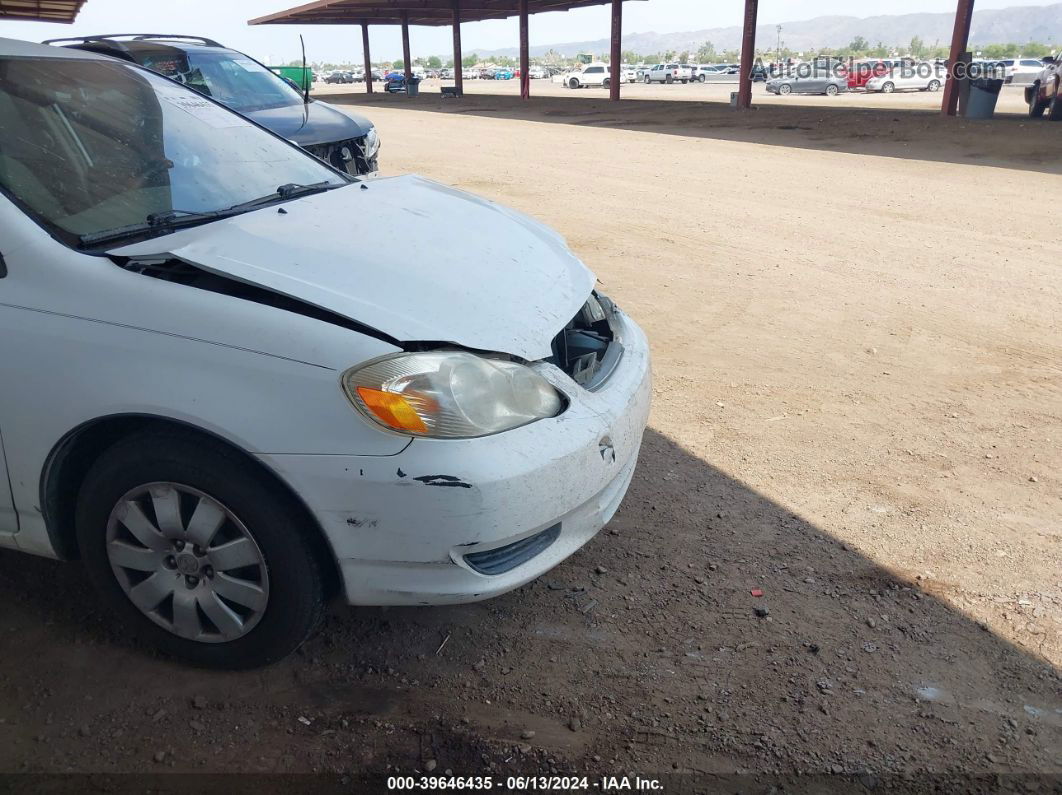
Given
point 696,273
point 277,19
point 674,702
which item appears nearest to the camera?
point 674,702

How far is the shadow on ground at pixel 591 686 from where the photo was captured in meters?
2.30

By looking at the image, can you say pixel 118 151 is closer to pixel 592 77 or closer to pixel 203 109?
pixel 203 109

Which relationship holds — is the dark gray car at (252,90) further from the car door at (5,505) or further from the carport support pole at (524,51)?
the carport support pole at (524,51)

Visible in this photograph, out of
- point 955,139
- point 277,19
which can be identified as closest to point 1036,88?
point 955,139

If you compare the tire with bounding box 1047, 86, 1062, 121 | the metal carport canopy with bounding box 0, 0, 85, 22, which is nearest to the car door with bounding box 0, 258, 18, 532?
the metal carport canopy with bounding box 0, 0, 85, 22

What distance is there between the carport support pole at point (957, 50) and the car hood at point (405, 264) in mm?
21110

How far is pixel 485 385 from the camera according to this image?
7.74 feet

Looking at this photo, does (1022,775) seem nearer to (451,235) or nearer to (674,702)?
(674,702)

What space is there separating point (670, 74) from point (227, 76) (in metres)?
58.3

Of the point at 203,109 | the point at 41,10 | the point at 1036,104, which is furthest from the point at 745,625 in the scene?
the point at 41,10

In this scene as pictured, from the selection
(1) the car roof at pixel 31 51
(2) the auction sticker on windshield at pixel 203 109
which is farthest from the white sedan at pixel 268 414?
(2) the auction sticker on windshield at pixel 203 109

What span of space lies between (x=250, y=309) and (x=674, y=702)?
1.61m

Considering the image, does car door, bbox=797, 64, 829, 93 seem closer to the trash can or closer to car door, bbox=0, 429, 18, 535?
the trash can

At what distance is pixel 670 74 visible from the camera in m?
61.9
